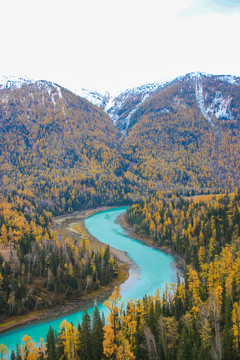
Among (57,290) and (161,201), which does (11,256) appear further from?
(161,201)

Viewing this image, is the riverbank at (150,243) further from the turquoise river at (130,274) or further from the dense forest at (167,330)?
the dense forest at (167,330)

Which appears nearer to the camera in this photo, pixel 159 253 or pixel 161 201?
pixel 159 253

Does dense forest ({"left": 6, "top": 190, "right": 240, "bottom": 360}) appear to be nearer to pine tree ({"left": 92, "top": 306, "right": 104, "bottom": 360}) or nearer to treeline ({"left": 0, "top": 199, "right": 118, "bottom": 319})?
pine tree ({"left": 92, "top": 306, "right": 104, "bottom": 360})

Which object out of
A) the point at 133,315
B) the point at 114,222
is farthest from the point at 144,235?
the point at 133,315

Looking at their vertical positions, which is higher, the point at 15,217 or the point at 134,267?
the point at 15,217

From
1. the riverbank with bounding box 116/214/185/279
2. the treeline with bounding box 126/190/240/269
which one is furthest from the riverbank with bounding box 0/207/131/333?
the treeline with bounding box 126/190/240/269

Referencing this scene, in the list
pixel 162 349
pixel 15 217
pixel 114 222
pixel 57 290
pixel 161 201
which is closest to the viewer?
pixel 162 349

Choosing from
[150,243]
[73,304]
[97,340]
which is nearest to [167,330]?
[97,340]
